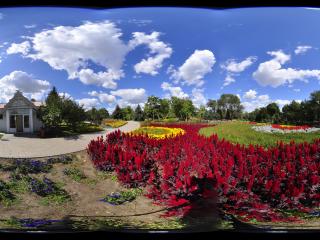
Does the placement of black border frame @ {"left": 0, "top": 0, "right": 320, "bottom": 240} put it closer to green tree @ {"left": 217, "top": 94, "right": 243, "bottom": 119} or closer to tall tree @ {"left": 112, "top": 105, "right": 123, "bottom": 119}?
green tree @ {"left": 217, "top": 94, "right": 243, "bottom": 119}

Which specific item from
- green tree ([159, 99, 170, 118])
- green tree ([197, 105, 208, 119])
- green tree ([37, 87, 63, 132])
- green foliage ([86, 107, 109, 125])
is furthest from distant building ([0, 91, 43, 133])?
green tree ([197, 105, 208, 119])

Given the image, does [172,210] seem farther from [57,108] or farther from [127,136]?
[57,108]

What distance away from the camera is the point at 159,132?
2342mm

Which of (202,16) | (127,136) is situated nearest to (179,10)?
(202,16)

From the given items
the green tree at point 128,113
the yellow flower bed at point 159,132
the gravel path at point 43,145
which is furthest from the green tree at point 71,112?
the yellow flower bed at point 159,132

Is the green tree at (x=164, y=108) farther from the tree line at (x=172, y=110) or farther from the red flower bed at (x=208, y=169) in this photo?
Answer: the red flower bed at (x=208, y=169)

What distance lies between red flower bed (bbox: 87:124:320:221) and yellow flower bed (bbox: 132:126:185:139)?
42mm

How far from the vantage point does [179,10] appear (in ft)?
7.39

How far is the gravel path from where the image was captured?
230cm

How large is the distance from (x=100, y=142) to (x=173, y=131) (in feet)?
2.02

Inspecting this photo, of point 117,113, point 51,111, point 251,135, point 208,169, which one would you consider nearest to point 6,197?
point 51,111

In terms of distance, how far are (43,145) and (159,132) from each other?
95cm

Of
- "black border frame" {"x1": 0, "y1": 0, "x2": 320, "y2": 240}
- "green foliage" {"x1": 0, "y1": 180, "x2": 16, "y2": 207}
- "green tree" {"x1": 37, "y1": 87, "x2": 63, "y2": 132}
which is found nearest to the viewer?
"green tree" {"x1": 37, "y1": 87, "x2": 63, "y2": 132}

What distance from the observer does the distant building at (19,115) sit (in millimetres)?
2213
